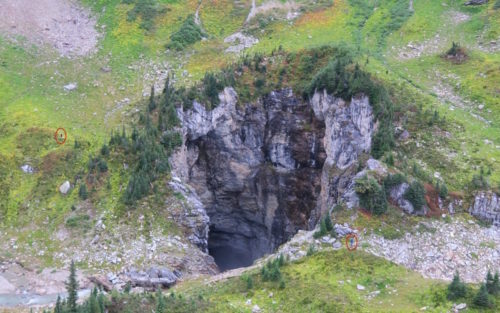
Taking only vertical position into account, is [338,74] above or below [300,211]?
above

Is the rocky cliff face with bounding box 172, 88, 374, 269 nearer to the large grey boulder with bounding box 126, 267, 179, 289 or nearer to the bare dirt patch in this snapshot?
the large grey boulder with bounding box 126, 267, 179, 289

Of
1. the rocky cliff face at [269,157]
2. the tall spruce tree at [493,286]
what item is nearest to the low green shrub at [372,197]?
the rocky cliff face at [269,157]

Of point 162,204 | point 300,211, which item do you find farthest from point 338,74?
point 162,204

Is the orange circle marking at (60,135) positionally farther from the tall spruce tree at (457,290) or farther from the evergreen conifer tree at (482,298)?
the evergreen conifer tree at (482,298)

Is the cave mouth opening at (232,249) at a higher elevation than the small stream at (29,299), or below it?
below

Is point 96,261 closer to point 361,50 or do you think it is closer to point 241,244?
point 241,244
